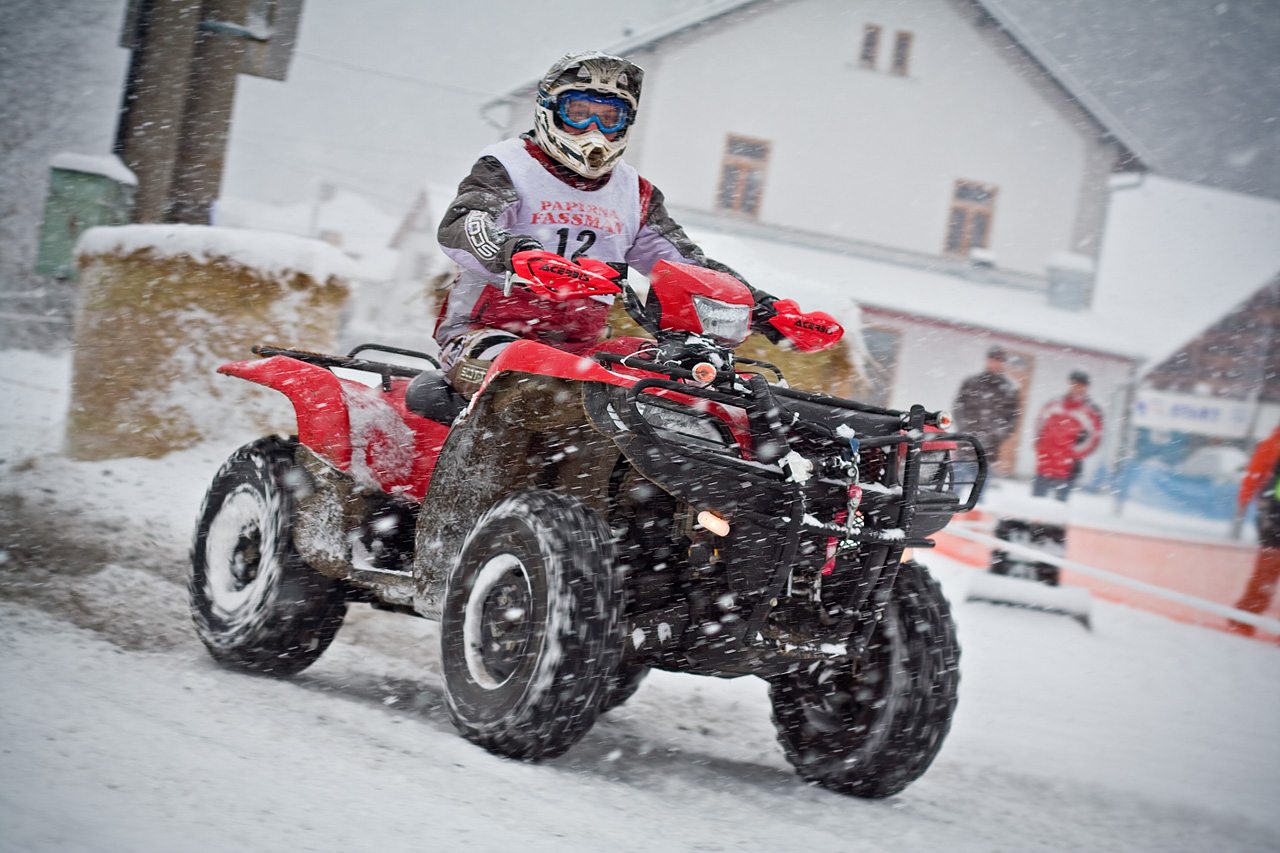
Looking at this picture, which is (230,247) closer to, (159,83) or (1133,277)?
(159,83)

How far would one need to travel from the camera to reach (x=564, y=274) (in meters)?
2.91

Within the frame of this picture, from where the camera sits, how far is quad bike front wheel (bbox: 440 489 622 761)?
280cm

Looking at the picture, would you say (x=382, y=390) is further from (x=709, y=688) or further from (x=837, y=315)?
(x=837, y=315)

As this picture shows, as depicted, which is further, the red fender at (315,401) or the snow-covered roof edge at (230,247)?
the snow-covered roof edge at (230,247)

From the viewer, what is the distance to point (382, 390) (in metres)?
4.30

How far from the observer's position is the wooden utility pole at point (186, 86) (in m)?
8.55

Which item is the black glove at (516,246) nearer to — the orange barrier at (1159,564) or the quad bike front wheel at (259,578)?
the quad bike front wheel at (259,578)

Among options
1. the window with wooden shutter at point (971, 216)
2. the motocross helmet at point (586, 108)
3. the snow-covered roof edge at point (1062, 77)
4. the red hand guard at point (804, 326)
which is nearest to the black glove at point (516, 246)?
the motocross helmet at point (586, 108)

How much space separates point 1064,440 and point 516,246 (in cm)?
784

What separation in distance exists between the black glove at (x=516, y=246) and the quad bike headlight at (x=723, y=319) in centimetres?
48

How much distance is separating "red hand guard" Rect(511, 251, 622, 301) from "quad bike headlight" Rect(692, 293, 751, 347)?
0.35m

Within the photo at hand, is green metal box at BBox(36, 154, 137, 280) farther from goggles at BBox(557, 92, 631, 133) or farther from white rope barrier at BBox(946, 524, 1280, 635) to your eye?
white rope barrier at BBox(946, 524, 1280, 635)

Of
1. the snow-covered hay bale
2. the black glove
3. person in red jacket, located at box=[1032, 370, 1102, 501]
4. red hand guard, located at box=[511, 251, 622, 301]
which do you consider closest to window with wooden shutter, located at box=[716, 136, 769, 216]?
person in red jacket, located at box=[1032, 370, 1102, 501]

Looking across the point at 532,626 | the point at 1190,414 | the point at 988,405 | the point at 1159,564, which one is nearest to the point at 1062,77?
the point at 1190,414
